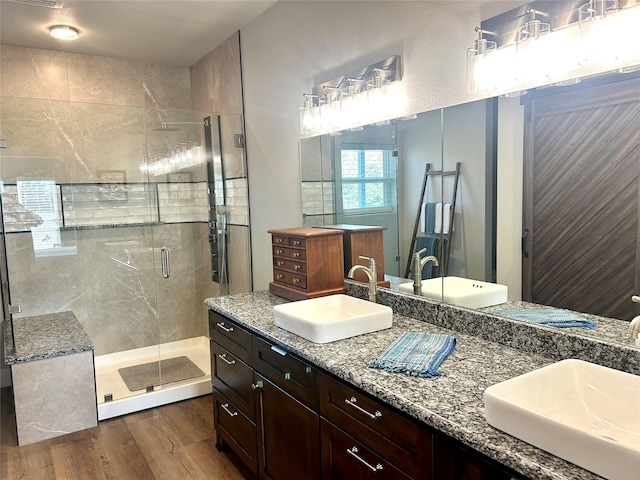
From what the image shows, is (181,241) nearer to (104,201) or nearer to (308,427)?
(104,201)

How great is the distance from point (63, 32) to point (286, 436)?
10.5 ft

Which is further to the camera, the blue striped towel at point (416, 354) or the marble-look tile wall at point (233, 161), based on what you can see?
the marble-look tile wall at point (233, 161)

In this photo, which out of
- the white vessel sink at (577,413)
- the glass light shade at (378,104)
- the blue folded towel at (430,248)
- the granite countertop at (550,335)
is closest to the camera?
the white vessel sink at (577,413)

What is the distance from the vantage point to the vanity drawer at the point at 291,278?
2.44 m

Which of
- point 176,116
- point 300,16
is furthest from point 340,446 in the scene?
point 176,116

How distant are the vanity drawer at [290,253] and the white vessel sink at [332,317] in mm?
242

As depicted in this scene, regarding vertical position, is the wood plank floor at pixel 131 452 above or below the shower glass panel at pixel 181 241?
below

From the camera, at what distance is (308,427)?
67.7 inches

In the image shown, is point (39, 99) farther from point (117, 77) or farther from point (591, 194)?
point (591, 194)

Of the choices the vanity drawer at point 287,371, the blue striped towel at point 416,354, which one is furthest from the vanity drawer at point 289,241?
the blue striped towel at point 416,354

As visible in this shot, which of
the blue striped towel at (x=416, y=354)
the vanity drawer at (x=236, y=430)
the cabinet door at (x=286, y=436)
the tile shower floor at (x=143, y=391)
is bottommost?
the tile shower floor at (x=143, y=391)

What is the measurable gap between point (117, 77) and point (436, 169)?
127 inches

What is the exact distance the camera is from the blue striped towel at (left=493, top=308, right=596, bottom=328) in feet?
4.97

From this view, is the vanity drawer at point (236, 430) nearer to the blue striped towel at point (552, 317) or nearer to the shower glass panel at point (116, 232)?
the shower glass panel at point (116, 232)
